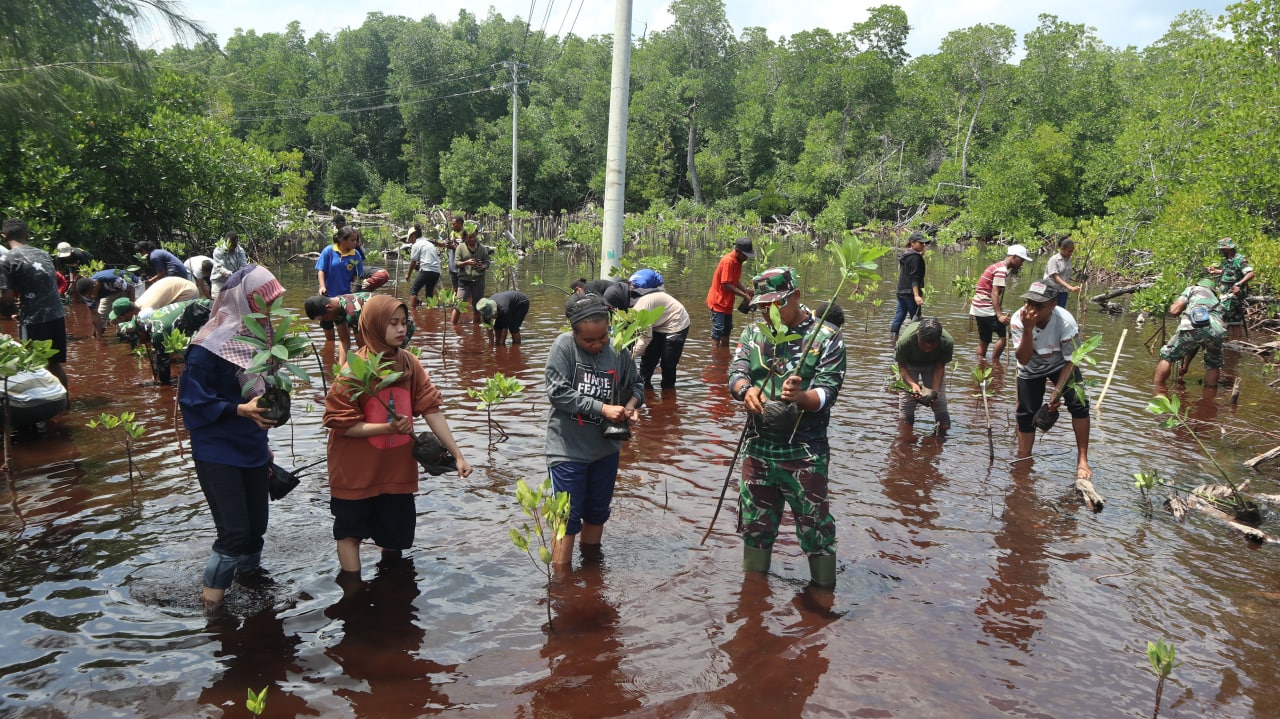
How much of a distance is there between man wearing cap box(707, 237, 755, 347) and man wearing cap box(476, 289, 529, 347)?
2.85 metres

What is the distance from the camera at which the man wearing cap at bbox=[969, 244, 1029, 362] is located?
382 inches

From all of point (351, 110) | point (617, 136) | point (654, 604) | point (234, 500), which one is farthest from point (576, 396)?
point (351, 110)

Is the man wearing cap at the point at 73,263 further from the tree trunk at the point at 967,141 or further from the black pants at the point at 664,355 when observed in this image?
the tree trunk at the point at 967,141

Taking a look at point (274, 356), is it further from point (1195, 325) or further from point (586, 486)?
point (1195, 325)

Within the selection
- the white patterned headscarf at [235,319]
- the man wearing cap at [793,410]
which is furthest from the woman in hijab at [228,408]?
the man wearing cap at [793,410]

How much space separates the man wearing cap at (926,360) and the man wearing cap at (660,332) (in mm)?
2343

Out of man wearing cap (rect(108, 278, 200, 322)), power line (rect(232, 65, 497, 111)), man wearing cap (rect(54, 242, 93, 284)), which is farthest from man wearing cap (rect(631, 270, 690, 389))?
power line (rect(232, 65, 497, 111))

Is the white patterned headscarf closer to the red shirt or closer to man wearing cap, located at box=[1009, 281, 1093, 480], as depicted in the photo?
man wearing cap, located at box=[1009, 281, 1093, 480]

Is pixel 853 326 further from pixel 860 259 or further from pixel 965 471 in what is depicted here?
pixel 860 259

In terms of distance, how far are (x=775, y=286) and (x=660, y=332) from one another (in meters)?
4.51

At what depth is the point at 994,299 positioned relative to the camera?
10.0 metres

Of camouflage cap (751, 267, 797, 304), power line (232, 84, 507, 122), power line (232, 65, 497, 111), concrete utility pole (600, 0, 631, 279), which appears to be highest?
power line (232, 65, 497, 111)

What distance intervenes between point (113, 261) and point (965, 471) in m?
19.4

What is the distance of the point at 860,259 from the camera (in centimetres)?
389
